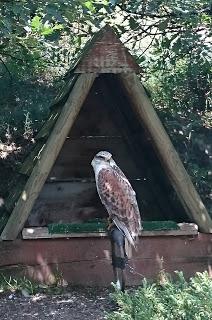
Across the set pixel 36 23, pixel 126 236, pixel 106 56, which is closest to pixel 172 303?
pixel 126 236

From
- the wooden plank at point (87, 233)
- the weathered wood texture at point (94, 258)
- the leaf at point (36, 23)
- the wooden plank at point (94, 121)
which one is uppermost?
the leaf at point (36, 23)

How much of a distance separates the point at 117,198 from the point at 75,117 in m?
0.91

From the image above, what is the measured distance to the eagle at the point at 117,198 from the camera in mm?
4918

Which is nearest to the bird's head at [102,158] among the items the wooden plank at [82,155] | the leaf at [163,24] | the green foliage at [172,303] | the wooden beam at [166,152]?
the wooden beam at [166,152]

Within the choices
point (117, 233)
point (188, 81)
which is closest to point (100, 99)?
point (117, 233)

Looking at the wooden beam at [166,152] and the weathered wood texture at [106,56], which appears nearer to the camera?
the weathered wood texture at [106,56]

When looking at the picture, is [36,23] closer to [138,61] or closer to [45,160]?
[45,160]

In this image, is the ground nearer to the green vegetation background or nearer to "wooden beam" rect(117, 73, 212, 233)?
"wooden beam" rect(117, 73, 212, 233)

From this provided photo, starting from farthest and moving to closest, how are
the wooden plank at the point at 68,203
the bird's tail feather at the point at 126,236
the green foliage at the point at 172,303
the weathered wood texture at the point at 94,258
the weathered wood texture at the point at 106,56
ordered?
the wooden plank at the point at 68,203 < the weathered wood texture at the point at 94,258 < the weathered wood texture at the point at 106,56 < the bird's tail feather at the point at 126,236 < the green foliage at the point at 172,303

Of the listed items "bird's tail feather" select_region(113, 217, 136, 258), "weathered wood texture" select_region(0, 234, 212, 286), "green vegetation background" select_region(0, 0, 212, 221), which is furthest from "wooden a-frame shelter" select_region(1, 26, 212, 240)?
"bird's tail feather" select_region(113, 217, 136, 258)

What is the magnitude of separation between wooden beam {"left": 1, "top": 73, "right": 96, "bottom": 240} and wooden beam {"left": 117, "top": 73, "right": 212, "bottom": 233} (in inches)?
15.0

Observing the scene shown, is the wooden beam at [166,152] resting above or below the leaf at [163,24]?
below

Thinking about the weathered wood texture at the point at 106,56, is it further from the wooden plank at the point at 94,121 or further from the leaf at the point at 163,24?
the leaf at the point at 163,24

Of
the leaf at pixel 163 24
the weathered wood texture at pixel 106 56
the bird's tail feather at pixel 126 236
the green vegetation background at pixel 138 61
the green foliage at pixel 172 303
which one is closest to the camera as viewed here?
the green foliage at pixel 172 303
